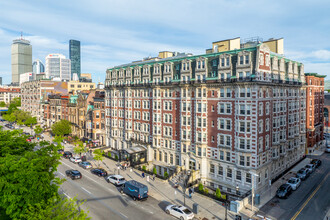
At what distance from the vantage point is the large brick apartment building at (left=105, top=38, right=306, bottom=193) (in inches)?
1677

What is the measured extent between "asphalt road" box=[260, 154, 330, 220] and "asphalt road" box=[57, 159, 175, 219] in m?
17.3

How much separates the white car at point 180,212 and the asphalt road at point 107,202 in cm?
87

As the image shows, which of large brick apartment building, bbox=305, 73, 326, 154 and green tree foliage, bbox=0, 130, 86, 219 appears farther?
large brick apartment building, bbox=305, 73, 326, 154

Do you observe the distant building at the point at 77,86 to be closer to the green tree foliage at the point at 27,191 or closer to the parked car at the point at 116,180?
the parked car at the point at 116,180

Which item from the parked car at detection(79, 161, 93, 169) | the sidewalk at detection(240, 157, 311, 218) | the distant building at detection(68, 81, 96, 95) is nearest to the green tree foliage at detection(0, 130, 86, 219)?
the sidewalk at detection(240, 157, 311, 218)

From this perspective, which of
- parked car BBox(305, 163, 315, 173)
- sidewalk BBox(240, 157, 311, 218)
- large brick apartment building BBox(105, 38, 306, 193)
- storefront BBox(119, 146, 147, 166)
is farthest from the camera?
storefront BBox(119, 146, 147, 166)

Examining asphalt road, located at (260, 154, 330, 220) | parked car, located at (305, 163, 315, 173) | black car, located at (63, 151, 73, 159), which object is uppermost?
black car, located at (63, 151, 73, 159)

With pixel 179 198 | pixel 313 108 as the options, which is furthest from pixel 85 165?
pixel 313 108

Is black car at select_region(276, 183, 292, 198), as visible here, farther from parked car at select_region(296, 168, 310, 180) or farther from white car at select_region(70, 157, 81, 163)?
white car at select_region(70, 157, 81, 163)

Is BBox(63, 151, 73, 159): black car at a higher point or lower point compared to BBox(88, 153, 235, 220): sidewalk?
higher

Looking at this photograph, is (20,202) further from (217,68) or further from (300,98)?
(300,98)

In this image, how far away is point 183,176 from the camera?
49625 millimetres

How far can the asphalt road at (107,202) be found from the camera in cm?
3572

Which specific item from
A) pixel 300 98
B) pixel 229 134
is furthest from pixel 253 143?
pixel 300 98
